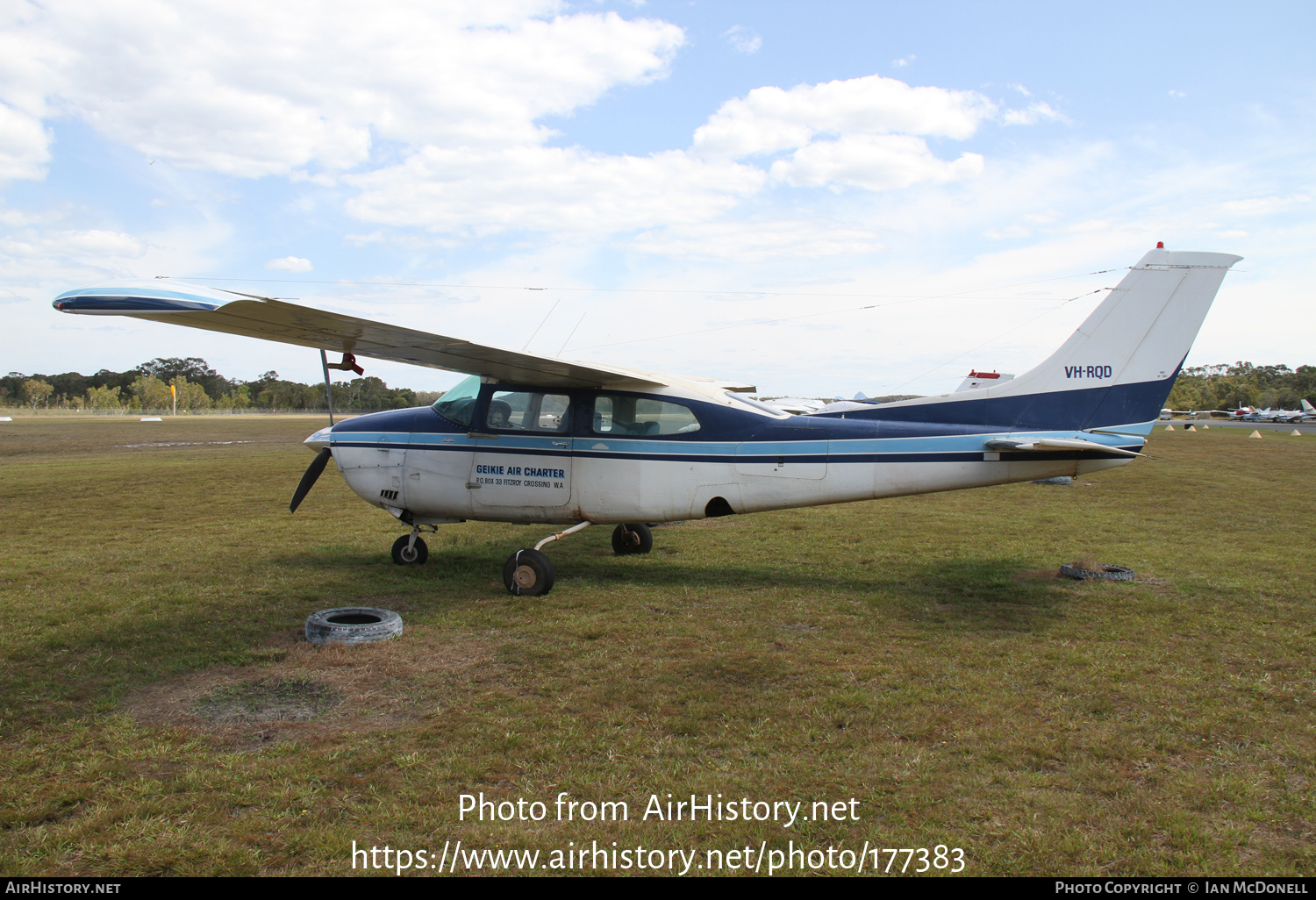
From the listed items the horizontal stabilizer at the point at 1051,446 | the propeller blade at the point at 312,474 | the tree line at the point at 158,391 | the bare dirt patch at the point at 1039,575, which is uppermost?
the tree line at the point at 158,391

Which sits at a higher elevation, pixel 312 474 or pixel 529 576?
pixel 312 474

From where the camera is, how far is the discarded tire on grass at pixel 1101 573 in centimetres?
811

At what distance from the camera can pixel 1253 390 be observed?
346 feet

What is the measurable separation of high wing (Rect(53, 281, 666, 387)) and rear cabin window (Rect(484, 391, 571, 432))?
16cm

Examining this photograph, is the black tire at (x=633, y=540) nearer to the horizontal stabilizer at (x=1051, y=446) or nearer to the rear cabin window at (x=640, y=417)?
the rear cabin window at (x=640, y=417)

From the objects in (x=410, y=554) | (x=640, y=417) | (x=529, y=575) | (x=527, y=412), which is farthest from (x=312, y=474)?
(x=640, y=417)

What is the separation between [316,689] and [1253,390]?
135 meters

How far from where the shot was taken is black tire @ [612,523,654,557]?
389 inches

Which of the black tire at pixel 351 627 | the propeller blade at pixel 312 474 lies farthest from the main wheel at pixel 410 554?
the black tire at pixel 351 627

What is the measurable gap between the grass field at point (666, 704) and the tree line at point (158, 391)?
397 ft

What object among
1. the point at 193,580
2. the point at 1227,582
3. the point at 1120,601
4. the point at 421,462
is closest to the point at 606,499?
the point at 421,462

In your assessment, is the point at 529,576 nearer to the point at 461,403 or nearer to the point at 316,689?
the point at 461,403

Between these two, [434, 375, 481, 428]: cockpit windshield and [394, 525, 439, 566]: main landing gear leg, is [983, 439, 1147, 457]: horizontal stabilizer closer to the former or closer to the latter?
[434, 375, 481, 428]: cockpit windshield

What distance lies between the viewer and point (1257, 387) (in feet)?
356
